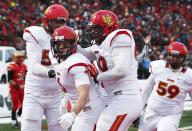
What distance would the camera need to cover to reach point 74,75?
4.61 metres

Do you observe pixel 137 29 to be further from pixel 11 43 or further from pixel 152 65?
pixel 152 65

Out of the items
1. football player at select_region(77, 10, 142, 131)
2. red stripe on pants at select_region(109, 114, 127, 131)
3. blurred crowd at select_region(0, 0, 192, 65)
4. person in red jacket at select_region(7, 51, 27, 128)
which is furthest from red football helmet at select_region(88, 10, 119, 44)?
blurred crowd at select_region(0, 0, 192, 65)

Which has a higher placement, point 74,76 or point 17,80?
point 74,76

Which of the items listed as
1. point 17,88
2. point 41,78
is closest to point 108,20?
point 41,78

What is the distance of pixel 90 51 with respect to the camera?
5.35 metres

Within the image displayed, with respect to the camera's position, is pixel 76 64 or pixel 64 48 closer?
pixel 76 64

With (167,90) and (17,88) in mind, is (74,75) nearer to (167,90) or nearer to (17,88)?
(167,90)

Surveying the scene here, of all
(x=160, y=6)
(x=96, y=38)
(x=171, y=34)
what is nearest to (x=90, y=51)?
(x=96, y=38)

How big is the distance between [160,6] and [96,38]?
22.6m

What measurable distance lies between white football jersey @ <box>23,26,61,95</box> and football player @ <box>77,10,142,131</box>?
998 millimetres

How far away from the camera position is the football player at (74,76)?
4.60m

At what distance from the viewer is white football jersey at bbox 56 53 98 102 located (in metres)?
4.56

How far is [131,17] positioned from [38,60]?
1844 centimetres

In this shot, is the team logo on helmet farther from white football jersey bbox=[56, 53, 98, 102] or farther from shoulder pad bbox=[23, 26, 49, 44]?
shoulder pad bbox=[23, 26, 49, 44]
